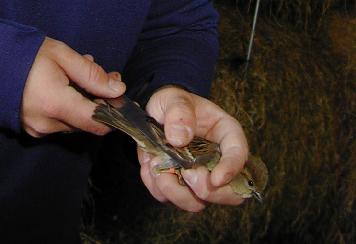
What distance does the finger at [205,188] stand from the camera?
789mm

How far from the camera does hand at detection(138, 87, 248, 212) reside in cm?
78

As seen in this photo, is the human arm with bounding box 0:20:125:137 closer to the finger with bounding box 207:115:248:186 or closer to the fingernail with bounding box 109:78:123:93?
the fingernail with bounding box 109:78:123:93

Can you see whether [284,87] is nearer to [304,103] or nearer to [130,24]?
[304,103]

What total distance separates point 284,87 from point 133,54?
42.4 inches

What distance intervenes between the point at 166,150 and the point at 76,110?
0.13 meters

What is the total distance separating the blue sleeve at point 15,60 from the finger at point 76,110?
0.05 metres

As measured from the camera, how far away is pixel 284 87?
6.89 ft

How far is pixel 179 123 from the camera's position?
0.80 m

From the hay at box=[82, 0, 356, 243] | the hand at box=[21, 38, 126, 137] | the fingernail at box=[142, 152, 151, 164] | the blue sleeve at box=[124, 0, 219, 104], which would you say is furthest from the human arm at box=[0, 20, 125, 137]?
the hay at box=[82, 0, 356, 243]

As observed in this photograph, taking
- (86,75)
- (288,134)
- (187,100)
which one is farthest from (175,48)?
(288,134)

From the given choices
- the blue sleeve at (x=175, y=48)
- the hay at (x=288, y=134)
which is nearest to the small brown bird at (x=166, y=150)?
the blue sleeve at (x=175, y=48)

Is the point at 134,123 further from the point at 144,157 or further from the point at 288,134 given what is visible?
the point at 288,134

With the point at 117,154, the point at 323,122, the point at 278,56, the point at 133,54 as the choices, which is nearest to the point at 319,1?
the point at 278,56

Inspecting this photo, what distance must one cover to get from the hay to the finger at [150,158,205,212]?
1.16m
